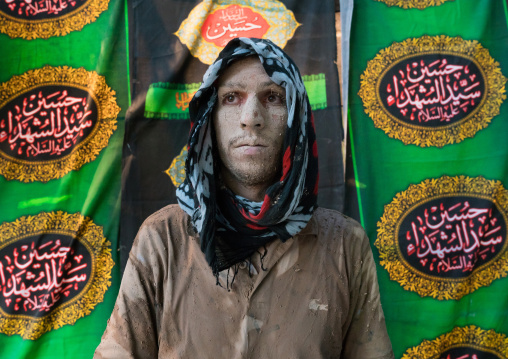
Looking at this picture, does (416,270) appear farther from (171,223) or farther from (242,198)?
(171,223)

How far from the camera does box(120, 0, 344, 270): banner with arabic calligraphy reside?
2.61 metres

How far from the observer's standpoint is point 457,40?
265 centimetres

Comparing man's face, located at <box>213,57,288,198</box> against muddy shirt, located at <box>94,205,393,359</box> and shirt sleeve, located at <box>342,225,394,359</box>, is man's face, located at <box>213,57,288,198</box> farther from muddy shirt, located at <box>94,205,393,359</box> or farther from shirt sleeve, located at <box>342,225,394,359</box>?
shirt sleeve, located at <box>342,225,394,359</box>

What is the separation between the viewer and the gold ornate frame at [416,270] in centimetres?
258

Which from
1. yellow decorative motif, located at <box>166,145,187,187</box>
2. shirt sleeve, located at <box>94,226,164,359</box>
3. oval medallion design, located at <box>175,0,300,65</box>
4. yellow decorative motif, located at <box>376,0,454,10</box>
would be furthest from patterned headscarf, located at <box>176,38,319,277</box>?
yellow decorative motif, located at <box>376,0,454,10</box>

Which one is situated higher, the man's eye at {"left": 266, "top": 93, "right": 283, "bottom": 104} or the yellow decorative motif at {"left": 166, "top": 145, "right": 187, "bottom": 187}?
the man's eye at {"left": 266, "top": 93, "right": 283, "bottom": 104}

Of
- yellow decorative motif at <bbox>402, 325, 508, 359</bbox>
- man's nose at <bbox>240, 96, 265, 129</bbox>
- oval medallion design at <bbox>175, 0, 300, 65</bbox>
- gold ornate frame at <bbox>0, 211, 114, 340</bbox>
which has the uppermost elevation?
oval medallion design at <bbox>175, 0, 300, 65</bbox>

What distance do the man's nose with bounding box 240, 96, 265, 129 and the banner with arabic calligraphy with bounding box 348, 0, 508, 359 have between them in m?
1.22

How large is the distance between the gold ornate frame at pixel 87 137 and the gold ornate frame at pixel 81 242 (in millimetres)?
236

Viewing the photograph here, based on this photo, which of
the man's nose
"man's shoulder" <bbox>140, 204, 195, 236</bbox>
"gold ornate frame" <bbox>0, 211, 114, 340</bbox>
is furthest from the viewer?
"gold ornate frame" <bbox>0, 211, 114, 340</bbox>

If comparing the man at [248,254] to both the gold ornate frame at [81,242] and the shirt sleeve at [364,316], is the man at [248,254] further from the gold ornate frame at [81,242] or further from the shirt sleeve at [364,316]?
the gold ornate frame at [81,242]

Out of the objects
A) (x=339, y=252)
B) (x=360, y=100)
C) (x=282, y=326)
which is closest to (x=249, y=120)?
(x=339, y=252)

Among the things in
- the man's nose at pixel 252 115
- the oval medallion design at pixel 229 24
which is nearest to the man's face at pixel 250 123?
the man's nose at pixel 252 115

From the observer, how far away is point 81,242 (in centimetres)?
256
